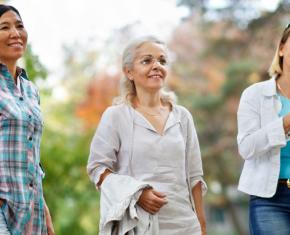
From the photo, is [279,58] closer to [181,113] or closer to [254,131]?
[254,131]

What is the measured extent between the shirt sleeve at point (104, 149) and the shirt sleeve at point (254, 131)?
0.57m

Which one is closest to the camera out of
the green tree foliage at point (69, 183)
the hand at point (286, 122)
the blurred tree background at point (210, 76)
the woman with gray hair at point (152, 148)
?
the hand at point (286, 122)

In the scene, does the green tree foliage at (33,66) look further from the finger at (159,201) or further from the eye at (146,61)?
the finger at (159,201)

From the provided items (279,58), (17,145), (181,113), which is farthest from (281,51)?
(17,145)

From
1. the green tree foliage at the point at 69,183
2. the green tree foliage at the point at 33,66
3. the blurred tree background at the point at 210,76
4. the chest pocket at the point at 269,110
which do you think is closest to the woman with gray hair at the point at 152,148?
the chest pocket at the point at 269,110

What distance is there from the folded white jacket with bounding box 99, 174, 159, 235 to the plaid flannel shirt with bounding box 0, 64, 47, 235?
1.19 ft

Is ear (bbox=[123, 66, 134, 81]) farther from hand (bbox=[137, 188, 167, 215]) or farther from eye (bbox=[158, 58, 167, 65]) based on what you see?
hand (bbox=[137, 188, 167, 215])

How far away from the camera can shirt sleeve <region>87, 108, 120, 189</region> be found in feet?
10.1

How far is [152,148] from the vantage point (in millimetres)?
3045

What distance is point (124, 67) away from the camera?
10.6ft

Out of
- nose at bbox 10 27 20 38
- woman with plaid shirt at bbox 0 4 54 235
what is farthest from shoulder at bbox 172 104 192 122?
nose at bbox 10 27 20 38

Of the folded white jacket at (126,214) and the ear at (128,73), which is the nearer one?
the folded white jacket at (126,214)

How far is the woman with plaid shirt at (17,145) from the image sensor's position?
8.30 feet

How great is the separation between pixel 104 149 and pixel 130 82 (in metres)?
0.37
